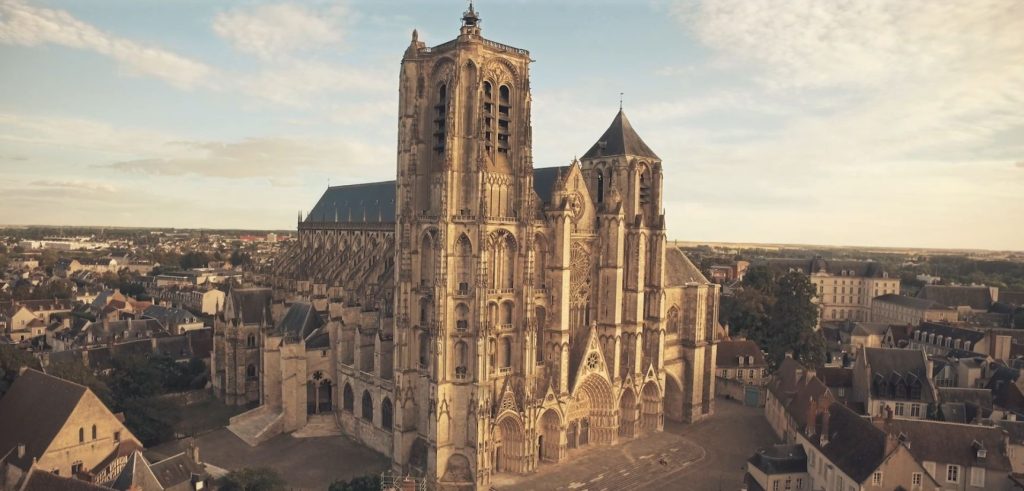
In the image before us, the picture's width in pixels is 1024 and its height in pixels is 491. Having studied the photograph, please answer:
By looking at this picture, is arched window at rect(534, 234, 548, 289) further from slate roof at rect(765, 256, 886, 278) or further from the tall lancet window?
slate roof at rect(765, 256, 886, 278)

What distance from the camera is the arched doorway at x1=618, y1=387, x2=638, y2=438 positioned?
45.6 meters

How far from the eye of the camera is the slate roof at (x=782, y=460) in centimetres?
3439

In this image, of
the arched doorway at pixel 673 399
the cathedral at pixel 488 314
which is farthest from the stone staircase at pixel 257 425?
the arched doorway at pixel 673 399

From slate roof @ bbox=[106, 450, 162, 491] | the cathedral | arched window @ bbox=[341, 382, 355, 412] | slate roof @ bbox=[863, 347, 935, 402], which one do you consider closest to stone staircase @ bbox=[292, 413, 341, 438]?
the cathedral

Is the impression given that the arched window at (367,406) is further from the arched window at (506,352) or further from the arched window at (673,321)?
the arched window at (673,321)

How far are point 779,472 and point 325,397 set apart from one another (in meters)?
34.2

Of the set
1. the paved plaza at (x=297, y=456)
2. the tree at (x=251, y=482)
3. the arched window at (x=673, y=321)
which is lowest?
the paved plaza at (x=297, y=456)

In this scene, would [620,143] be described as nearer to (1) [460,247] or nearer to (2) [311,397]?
(1) [460,247]

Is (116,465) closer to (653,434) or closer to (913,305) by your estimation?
(653,434)

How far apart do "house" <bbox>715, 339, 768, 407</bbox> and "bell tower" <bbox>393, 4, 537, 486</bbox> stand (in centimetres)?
2909

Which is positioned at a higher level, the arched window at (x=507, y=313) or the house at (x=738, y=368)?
the arched window at (x=507, y=313)

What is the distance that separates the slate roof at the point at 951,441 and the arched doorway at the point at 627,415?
17374 millimetres

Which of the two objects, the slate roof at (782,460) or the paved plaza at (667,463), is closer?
the slate roof at (782,460)

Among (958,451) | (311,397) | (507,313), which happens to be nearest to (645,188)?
(507,313)
